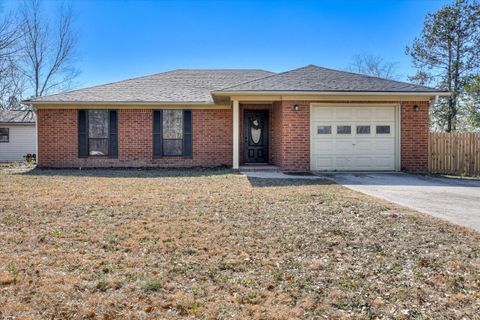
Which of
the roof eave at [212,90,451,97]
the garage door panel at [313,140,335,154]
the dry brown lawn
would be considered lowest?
the dry brown lawn

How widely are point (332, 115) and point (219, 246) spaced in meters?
8.97

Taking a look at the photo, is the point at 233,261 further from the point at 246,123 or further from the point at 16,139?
the point at 16,139

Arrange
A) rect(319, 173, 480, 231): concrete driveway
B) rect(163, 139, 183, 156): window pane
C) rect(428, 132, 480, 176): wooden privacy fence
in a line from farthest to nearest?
rect(163, 139, 183, 156): window pane
rect(428, 132, 480, 176): wooden privacy fence
rect(319, 173, 480, 231): concrete driveway

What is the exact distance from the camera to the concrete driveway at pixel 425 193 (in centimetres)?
573

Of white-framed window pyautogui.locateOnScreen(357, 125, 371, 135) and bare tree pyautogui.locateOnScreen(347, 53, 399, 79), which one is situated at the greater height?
bare tree pyautogui.locateOnScreen(347, 53, 399, 79)

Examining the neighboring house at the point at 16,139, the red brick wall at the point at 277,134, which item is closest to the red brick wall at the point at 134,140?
the red brick wall at the point at 277,134

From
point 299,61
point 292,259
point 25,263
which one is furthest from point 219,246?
point 299,61

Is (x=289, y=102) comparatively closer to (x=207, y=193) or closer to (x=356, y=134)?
(x=356, y=134)

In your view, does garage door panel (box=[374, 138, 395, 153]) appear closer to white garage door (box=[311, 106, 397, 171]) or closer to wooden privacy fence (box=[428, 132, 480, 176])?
white garage door (box=[311, 106, 397, 171])

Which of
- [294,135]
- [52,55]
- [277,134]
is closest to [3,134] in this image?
[52,55]

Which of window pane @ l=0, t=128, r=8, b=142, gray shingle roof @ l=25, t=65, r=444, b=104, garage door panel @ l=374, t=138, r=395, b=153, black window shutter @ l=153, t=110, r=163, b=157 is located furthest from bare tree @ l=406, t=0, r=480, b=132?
window pane @ l=0, t=128, r=8, b=142

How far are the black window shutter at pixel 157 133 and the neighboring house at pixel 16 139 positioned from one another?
1345 cm

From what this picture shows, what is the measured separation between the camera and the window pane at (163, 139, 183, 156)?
1423 centimetres

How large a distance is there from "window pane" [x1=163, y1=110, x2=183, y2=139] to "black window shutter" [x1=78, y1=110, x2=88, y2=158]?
10.3ft
